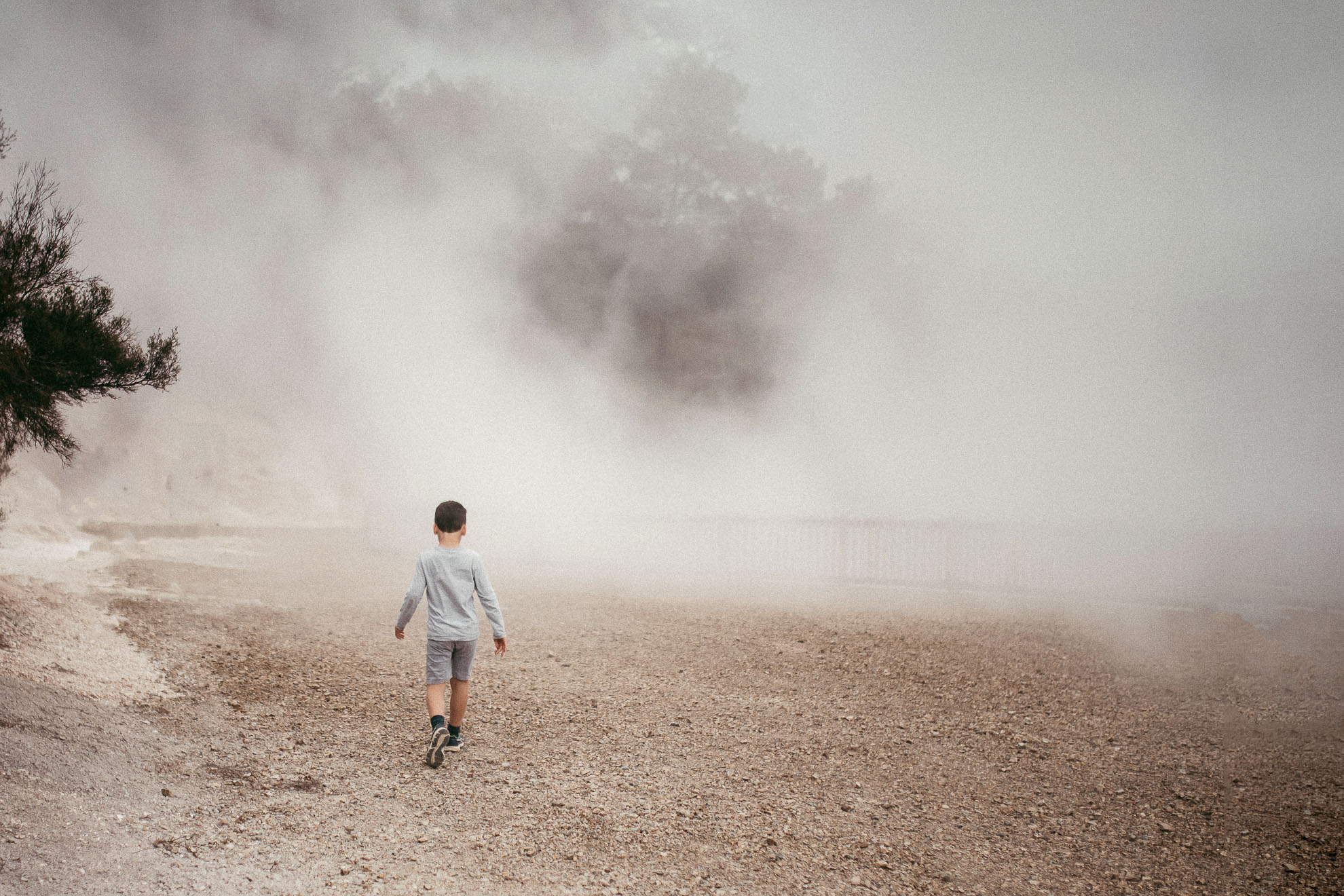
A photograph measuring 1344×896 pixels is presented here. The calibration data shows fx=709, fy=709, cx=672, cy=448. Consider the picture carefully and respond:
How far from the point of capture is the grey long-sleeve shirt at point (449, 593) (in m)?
3.26

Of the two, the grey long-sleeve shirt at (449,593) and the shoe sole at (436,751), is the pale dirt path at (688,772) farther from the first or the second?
the grey long-sleeve shirt at (449,593)

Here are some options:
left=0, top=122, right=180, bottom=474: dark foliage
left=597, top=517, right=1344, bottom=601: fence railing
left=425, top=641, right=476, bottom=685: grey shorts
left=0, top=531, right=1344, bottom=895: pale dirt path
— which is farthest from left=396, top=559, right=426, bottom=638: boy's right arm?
left=597, top=517, right=1344, bottom=601: fence railing

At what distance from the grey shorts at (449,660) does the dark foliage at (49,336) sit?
4.64m

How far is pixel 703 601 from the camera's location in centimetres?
849

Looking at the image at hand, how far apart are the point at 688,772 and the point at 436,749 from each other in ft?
3.89

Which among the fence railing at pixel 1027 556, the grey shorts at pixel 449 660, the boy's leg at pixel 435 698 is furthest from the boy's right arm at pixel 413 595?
the fence railing at pixel 1027 556

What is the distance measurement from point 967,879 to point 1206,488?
19242 mm

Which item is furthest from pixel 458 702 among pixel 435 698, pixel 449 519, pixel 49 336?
pixel 49 336

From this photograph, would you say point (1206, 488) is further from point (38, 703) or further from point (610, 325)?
point (38, 703)

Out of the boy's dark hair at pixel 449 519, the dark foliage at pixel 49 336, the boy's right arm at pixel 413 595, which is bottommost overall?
the boy's right arm at pixel 413 595

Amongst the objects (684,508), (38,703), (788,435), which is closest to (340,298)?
(684,508)

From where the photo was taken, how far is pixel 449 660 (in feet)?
10.9

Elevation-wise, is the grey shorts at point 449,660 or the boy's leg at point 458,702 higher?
the grey shorts at point 449,660

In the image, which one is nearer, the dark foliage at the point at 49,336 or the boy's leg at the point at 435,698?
the boy's leg at the point at 435,698
